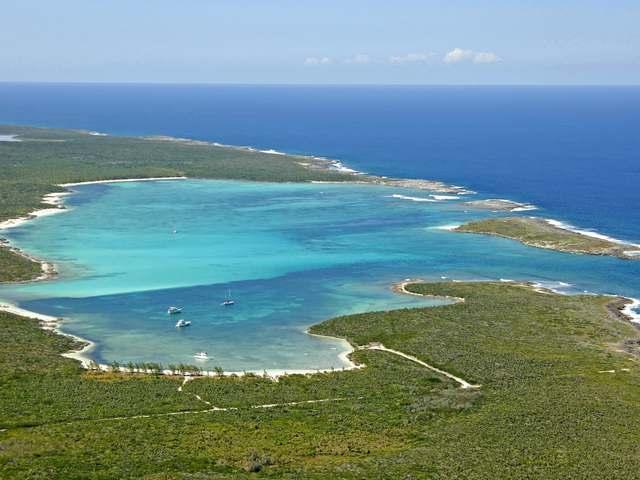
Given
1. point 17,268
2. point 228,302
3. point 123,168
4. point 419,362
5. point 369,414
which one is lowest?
point 419,362

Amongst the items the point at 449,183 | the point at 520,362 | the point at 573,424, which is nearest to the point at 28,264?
the point at 520,362

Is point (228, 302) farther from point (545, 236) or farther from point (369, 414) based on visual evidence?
point (545, 236)

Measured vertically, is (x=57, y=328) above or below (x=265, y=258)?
below

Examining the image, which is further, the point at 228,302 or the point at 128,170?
the point at 128,170

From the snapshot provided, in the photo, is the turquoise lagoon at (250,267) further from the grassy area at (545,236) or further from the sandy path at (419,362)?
the sandy path at (419,362)

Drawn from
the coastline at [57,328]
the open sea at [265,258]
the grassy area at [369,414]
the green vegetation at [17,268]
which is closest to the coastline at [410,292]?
the open sea at [265,258]

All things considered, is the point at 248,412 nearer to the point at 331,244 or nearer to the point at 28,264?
the point at 28,264

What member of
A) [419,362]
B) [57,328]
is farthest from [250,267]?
[419,362]

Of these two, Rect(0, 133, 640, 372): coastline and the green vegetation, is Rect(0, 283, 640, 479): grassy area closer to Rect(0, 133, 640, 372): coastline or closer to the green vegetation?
Rect(0, 133, 640, 372): coastline
